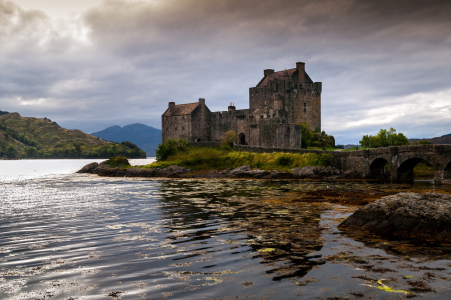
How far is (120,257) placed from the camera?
10648 millimetres

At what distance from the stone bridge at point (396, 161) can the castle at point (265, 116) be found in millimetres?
12717

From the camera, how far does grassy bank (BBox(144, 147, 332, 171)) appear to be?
5422 centimetres

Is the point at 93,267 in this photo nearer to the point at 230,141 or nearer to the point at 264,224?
the point at 264,224

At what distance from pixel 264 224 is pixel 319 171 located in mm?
37338

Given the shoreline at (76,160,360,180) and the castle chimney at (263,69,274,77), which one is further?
the castle chimney at (263,69,274,77)

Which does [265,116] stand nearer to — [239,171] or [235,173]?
[239,171]

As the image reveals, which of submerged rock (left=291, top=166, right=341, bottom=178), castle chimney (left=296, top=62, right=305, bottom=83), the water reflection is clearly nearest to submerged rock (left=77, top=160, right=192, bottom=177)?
submerged rock (left=291, top=166, right=341, bottom=178)

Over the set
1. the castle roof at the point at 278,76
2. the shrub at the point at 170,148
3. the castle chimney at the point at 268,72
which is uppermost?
the castle chimney at the point at 268,72

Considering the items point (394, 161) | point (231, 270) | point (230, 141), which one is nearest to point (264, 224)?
point (231, 270)

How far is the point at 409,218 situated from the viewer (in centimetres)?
1296

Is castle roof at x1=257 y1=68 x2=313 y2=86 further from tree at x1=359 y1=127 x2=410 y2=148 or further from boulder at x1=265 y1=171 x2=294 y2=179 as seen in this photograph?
boulder at x1=265 y1=171 x2=294 y2=179

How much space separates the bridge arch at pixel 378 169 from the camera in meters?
48.9

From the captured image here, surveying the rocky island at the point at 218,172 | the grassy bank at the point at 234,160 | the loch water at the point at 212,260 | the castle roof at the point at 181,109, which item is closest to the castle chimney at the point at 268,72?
the castle roof at the point at 181,109

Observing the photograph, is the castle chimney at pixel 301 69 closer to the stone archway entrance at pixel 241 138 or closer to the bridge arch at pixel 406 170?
the stone archway entrance at pixel 241 138
